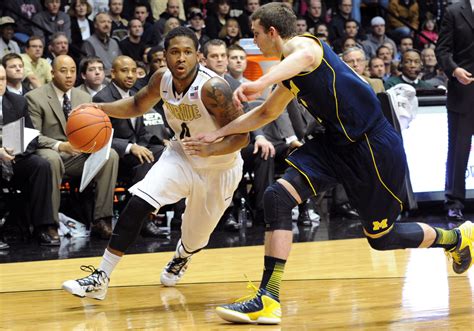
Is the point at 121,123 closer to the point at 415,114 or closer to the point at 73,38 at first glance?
the point at 415,114

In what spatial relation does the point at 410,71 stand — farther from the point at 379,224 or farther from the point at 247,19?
the point at 379,224

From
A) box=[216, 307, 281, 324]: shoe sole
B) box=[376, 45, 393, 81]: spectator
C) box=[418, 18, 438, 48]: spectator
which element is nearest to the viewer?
box=[216, 307, 281, 324]: shoe sole

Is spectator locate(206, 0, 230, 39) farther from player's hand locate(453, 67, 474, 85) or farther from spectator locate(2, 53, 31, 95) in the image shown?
player's hand locate(453, 67, 474, 85)

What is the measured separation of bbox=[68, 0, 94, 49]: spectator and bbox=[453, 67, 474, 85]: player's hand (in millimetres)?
5595

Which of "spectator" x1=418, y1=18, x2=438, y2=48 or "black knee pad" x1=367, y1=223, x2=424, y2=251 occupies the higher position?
"black knee pad" x1=367, y1=223, x2=424, y2=251

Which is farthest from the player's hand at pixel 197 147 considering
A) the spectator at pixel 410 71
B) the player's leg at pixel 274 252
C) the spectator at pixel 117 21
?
the spectator at pixel 117 21

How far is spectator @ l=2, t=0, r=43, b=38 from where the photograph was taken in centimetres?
1236

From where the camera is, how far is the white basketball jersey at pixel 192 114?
5.72 meters

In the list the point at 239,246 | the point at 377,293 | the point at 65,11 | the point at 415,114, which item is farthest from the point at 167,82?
the point at 65,11

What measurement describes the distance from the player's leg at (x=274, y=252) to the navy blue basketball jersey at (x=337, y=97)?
0.34 m

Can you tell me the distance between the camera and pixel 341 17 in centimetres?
1540

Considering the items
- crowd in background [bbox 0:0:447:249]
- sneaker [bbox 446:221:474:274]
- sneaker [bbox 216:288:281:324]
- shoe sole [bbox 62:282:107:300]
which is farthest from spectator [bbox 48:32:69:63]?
sneaker [bbox 216:288:281:324]

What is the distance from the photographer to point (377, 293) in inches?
225

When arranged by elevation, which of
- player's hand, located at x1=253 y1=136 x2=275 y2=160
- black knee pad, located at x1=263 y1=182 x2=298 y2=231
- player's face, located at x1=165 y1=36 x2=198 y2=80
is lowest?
player's hand, located at x1=253 y1=136 x2=275 y2=160
